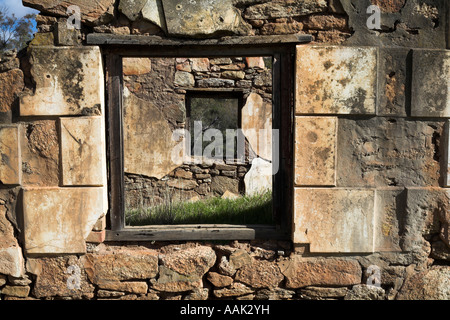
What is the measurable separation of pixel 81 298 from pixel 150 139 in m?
3.63

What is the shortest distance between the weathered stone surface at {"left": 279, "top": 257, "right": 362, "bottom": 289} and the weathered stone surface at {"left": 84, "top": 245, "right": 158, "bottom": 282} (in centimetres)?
98

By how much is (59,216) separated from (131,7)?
151 cm

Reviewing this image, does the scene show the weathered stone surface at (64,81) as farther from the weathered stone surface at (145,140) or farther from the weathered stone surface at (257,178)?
the weathered stone surface at (257,178)

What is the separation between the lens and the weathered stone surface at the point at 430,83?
97.3 inches

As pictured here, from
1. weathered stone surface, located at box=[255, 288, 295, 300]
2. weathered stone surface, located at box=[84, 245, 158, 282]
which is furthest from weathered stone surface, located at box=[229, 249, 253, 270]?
weathered stone surface, located at box=[84, 245, 158, 282]

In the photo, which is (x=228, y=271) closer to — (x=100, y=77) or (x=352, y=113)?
(x=352, y=113)

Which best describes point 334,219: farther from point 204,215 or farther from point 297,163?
point 204,215

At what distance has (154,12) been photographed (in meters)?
2.47

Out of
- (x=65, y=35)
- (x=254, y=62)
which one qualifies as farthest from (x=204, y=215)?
(x=254, y=62)

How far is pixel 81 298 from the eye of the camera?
8.69ft

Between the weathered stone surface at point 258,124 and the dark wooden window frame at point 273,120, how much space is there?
378 centimetres

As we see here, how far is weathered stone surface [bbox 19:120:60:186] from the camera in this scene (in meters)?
2.53

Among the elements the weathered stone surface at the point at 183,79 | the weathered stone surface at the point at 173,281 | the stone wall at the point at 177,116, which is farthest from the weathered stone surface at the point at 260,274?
the weathered stone surface at the point at 183,79

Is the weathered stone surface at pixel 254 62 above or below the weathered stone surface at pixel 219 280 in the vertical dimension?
above
